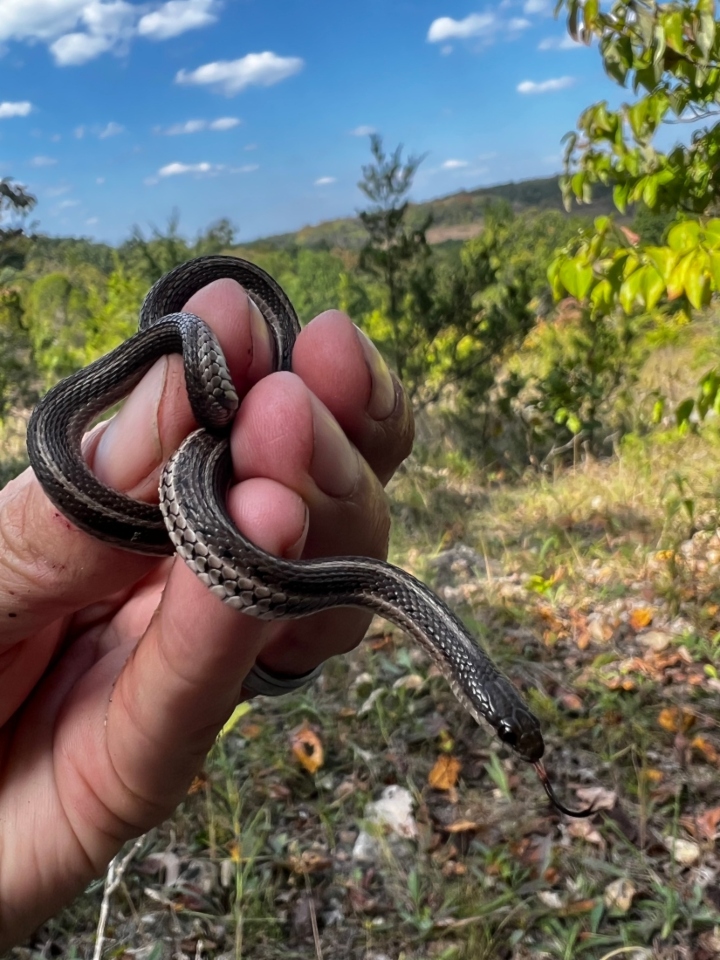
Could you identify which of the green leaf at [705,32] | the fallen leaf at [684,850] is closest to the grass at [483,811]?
the fallen leaf at [684,850]

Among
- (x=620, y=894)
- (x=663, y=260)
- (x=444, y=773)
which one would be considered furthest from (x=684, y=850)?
(x=663, y=260)

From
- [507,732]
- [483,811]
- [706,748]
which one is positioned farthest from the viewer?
[706,748]

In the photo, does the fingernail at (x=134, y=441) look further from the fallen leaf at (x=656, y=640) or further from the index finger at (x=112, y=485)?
the fallen leaf at (x=656, y=640)

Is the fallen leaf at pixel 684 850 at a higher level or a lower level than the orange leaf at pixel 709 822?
lower

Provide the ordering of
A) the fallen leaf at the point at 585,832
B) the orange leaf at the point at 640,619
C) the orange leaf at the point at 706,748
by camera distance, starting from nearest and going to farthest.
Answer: the fallen leaf at the point at 585,832 < the orange leaf at the point at 706,748 < the orange leaf at the point at 640,619

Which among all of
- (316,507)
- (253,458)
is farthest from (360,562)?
(253,458)

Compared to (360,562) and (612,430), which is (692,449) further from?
(360,562)

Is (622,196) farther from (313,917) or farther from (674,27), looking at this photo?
(313,917)
